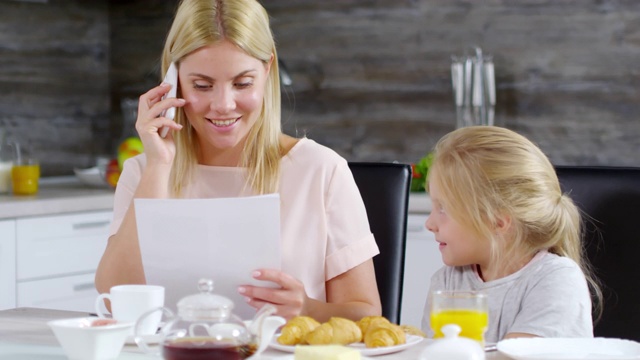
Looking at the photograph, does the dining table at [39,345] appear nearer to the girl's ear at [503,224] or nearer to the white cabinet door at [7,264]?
the girl's ear at [503,224]

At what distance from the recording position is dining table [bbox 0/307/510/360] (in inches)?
60.7

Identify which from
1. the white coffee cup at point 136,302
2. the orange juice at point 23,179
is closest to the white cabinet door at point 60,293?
the orange juice at point 23,179

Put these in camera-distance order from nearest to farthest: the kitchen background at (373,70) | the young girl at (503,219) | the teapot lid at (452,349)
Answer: the teapot lid at (452,349) < the young girl at (503,219) < the kitchen background at (373,70)

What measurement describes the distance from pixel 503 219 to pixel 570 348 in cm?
41

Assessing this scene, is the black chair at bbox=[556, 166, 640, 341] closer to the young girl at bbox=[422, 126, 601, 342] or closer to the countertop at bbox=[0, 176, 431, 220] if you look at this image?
the young girl at bbox=[422, 126, 601, 342]

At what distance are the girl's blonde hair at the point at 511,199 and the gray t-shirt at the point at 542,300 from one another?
49 mm

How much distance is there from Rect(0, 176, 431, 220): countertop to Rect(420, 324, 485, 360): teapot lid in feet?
6.73

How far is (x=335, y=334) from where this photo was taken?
5.04 feet

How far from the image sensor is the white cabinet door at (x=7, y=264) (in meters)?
3.30

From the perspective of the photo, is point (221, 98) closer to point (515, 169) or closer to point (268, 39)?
point (268, 39)

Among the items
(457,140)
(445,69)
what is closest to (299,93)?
(445,69)

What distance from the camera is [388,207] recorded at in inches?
86.4

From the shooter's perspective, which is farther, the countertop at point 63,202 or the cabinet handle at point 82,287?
the cabinet handle at point 82,287

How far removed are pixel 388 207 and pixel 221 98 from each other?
40 centimetres
